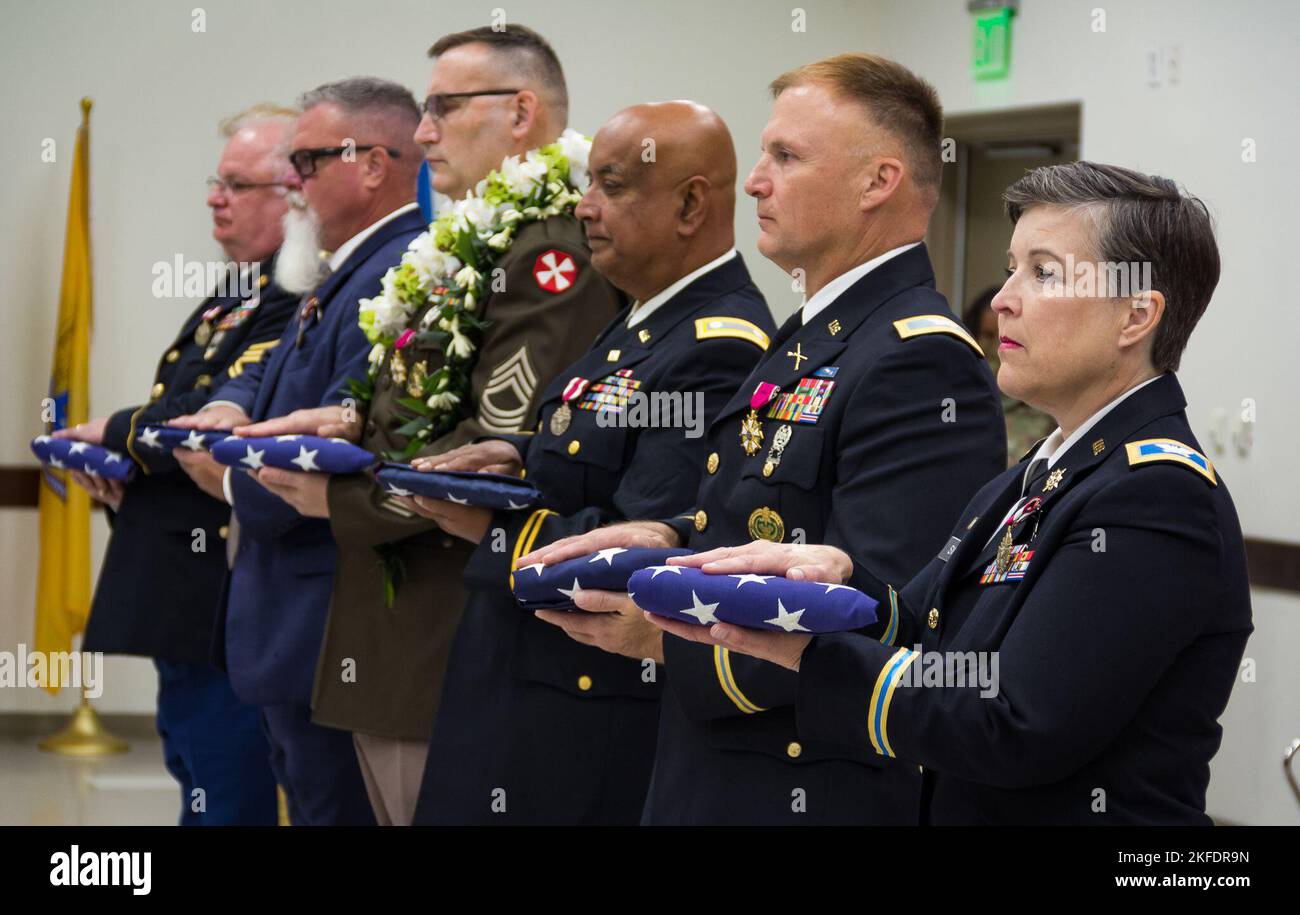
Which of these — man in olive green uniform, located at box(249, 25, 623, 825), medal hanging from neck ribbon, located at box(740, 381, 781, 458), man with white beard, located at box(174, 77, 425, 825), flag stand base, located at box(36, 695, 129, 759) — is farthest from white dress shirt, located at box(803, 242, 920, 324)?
flag stand base, located at box(36, 695, 129, 759)

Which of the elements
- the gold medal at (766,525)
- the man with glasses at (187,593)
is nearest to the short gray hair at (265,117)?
the man with glasses at (187,593)

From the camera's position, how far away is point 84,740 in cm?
628

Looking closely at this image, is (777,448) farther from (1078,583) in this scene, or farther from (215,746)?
(215,746)

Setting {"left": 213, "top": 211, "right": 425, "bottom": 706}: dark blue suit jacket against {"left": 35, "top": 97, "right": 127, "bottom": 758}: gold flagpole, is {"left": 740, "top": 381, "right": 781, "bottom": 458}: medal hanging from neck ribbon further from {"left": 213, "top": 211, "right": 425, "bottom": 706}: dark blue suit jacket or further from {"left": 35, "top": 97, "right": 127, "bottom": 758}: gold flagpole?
{"left": 35, "top": 97, "right": 127, "bottom": 758}: gold flagpole

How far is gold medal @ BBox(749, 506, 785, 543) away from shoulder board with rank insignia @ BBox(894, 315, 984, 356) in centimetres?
28

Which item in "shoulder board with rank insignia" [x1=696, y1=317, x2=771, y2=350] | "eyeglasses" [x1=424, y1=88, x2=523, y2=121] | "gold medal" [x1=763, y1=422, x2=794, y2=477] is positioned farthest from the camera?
"eyeglasses" [x1=424, y1=88, x2=523, y2=121]

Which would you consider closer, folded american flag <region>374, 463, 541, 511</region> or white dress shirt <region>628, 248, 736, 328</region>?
folded american flag <region>374, 463, 541, 511</region>

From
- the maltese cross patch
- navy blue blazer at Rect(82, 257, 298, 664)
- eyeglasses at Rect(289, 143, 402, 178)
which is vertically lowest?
navy blue blazer at Rect(82, 257, 298, 664)

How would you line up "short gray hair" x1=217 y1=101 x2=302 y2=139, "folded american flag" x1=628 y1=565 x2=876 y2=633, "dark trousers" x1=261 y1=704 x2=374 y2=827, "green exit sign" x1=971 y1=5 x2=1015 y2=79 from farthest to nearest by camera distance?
"green exit sign" x1=971 y1=5 x2=1015 y2=79, "short gray hair" x1=217 y1=101 x2=302 y2=139, "dark trousers" x1=261 y1=704 x2=374 y2=827, "folded american flag" x1=628 y1=565 x2=876 y2=633

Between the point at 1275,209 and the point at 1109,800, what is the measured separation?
3.71m

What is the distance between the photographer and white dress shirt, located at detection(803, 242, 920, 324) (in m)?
2.10

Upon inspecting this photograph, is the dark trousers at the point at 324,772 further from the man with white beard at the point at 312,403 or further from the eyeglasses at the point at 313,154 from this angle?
the eyeglasses at the point at 313,154

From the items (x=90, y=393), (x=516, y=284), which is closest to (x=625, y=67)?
(x=90, y=393)

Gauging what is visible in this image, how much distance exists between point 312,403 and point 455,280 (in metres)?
0.56
